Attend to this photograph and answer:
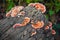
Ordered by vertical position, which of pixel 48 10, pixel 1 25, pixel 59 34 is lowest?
pixel 59 34

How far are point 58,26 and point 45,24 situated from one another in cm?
145

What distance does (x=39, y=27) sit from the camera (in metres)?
2.94

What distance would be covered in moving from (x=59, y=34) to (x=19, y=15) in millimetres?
1581

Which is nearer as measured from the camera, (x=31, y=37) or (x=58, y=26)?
(x=31, y=37)

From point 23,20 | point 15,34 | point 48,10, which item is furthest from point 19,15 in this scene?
point 48,10

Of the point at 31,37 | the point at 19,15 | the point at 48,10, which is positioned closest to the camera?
the point at 31,37

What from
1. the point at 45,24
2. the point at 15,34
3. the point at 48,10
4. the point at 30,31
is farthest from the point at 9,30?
the point at 48,10

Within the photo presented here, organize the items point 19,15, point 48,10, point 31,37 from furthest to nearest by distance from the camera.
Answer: point 48,10 < point 19,15 < point 31,37

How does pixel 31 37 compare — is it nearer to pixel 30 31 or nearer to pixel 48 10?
pixel 30 31

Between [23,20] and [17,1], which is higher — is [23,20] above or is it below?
above

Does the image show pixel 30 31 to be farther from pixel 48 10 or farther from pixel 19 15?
pixel 48 10

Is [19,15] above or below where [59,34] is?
above

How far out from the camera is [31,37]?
291 cm

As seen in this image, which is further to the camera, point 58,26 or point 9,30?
point 58,26
